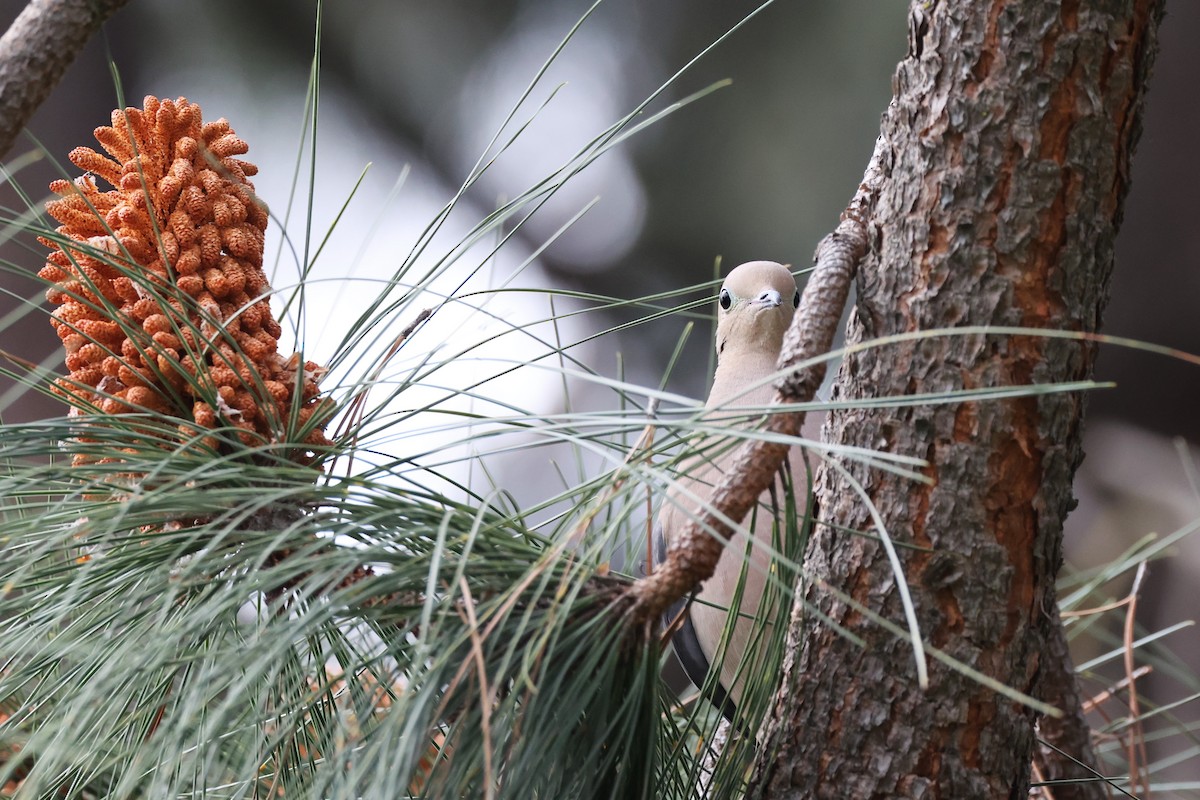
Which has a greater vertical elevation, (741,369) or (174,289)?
(741,369)

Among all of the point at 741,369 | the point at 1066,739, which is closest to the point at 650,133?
the point at 741,369

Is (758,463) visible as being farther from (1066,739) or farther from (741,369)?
(741,369)

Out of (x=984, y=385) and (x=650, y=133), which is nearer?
(x=984, y=385)

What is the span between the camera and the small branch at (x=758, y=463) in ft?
1.32

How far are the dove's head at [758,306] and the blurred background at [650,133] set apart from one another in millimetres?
670

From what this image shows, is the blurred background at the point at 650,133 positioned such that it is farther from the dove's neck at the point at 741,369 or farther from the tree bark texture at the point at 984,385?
the tree bark texture at the point at 984,385

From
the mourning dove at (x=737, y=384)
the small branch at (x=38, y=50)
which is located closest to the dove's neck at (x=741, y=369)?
the mourning dove at (x=737, y=384)

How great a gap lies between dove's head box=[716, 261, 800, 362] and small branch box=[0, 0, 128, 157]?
46 cm

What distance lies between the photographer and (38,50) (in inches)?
16.7

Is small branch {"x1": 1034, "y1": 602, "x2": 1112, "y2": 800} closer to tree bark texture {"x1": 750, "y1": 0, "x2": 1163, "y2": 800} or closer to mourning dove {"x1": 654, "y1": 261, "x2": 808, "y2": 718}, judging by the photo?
tree bark texture {"x1": 750, "y1": 0, "x2": 1163, "y2": 800}

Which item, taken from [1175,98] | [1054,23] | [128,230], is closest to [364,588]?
[128,230]

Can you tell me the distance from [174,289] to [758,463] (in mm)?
257

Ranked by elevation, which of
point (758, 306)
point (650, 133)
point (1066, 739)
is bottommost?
point (1066, 739)

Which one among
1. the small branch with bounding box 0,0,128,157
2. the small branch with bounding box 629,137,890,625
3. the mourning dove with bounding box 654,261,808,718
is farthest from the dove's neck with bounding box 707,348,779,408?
the small branch with bounding box 0,0,128,157
